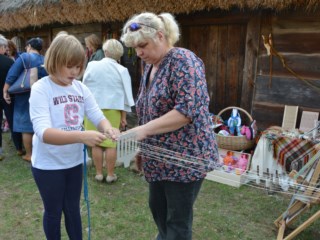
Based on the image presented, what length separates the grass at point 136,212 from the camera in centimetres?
268

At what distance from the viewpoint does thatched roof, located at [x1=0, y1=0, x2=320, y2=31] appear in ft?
12.0

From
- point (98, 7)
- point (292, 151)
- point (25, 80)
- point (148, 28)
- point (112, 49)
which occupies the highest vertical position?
point (98, 7)

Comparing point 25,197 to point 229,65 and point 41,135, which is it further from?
point 229,65

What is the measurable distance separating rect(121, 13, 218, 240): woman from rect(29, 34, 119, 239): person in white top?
27cm

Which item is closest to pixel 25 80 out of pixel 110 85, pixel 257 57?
pixel 110 85

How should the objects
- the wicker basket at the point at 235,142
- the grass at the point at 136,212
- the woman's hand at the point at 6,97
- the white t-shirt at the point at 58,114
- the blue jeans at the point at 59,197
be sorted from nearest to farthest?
the white t-shirt at the point at 58,114, the blue jeans at the point at 59,197, the grass at the point at 136,212, the wicker basket at the point at 235,142, the woman's hand at the point at 6,97

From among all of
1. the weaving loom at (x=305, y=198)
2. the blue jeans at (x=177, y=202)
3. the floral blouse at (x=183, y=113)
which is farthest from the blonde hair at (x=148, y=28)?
the weaving loom at (x=305, y=198)

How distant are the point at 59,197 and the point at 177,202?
29.6 inches

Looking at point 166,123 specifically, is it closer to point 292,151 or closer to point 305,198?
point 305,198

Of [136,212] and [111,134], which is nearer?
[111,134]

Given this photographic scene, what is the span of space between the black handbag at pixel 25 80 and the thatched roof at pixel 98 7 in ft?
6.38

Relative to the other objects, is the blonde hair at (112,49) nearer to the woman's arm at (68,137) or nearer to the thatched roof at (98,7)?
the thatched roof at (98,7)

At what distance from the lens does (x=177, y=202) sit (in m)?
1.76

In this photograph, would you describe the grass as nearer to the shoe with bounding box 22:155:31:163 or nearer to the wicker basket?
the shoe with bounding box 22:155:31:163
